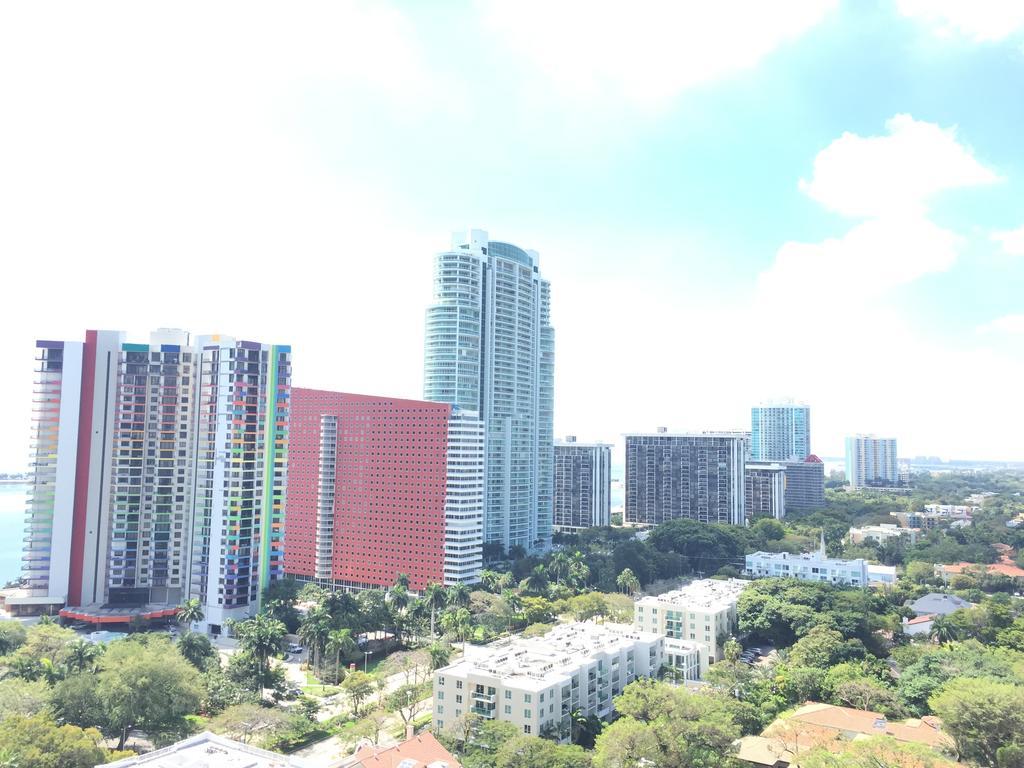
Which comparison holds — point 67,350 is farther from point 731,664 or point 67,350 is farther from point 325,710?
point 731,664

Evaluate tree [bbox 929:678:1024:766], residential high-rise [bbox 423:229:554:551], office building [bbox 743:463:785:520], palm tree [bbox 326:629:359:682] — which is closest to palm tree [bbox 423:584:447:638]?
palm tree [bbox 326:629:359:682]

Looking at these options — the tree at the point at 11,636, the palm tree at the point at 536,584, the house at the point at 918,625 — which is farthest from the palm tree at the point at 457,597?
the house at the point at 918,625

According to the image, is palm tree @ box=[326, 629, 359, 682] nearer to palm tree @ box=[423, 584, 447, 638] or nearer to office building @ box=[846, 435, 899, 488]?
palm tree @ box=[423, 584, 447, 638]

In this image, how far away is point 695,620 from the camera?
4791cm

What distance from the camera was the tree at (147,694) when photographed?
100ft

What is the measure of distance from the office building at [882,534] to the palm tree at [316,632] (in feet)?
244

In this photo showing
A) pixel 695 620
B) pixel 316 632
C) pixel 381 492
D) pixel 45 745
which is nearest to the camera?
pixel 45 745

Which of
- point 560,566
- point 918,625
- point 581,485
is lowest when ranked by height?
point 918,625

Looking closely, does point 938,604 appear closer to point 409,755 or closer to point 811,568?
point 811,568

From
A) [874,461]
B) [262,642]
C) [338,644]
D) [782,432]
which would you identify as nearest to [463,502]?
[338,644]

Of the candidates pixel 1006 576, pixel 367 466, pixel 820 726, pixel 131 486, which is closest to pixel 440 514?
pixel 367 466

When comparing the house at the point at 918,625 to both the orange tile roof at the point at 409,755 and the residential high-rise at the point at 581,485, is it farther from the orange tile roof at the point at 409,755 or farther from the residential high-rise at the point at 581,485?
the residential high-rise at the point at 581,485

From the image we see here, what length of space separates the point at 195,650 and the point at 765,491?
9603 centimetres

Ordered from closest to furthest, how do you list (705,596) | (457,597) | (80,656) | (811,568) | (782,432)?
(80,656) → (457,597) → (705,596) → (811,568) → (782,432)
